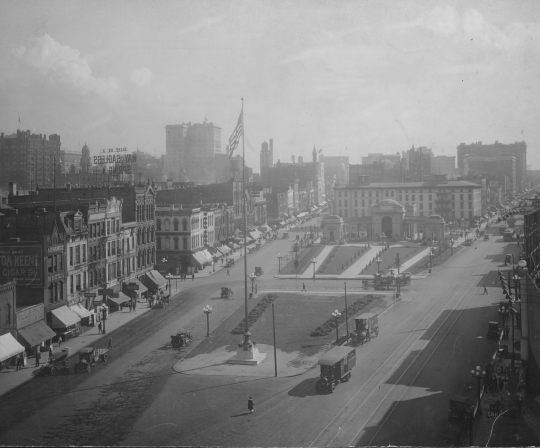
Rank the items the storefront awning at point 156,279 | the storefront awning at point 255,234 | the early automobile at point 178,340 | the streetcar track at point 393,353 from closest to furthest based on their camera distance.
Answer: the streetcar track at point 393,353 < the early automobile at point 178,340 < the storefront awning at point 156,279 < the storefront awning at point 255,234

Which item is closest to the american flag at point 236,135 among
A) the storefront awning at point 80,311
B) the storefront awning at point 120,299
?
the storefront awning at point 80,311

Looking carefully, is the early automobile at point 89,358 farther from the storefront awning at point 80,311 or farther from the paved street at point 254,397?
the storefront awning at point 80,311

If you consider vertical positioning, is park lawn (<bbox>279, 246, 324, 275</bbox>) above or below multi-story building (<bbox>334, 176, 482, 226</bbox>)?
below

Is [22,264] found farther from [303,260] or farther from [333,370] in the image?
[303,260]

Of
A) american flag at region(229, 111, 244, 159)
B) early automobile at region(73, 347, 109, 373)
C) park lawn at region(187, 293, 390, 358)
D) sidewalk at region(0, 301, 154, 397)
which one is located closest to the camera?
sidewalk at region(0, 301, 154, 397)

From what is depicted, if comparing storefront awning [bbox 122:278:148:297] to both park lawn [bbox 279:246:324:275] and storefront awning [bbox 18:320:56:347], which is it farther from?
park lawn [bbox 279:246:324:275]

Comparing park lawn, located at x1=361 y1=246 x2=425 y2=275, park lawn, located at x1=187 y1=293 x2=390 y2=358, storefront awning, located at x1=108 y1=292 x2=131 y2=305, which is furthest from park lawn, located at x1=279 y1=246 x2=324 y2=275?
storefront awning, located at x1=108 y1=292 x2=131 y2=305
